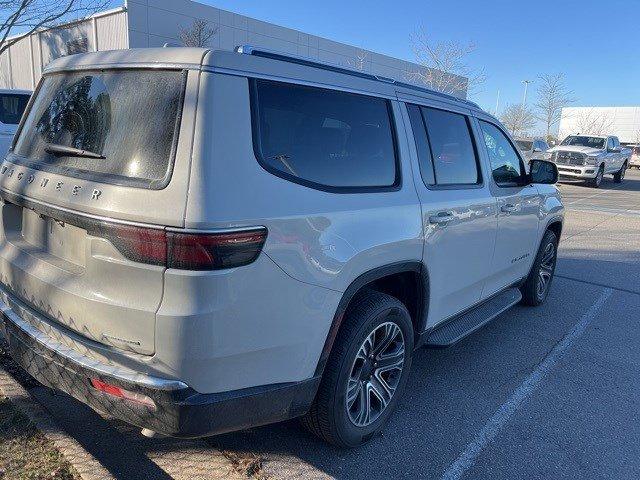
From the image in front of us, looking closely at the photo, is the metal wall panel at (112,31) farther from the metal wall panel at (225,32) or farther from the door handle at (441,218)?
the door handle at (441,218)

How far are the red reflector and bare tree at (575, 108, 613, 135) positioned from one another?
64.9 m

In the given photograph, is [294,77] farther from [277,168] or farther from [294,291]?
[294,291]

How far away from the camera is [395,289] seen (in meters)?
3.17

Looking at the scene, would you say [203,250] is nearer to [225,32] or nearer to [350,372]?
[350,372]

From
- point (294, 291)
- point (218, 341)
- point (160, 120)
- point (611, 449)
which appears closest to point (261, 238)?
point (294, 291)

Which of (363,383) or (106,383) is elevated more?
(106,383)

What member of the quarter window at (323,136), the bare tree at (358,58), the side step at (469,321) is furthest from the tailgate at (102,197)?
the bare tree at (358,58)

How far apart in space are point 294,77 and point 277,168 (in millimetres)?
495

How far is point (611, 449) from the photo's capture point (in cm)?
304

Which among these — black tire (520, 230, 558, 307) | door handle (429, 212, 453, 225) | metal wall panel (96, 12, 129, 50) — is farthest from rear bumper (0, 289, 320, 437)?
metal wall panel (96, 12, 129, 50)

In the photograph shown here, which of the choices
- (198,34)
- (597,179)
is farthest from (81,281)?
(597,179)

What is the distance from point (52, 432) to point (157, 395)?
3.56 ft

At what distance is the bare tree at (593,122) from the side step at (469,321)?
61743 mm

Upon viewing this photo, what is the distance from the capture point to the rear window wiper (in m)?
2.28
